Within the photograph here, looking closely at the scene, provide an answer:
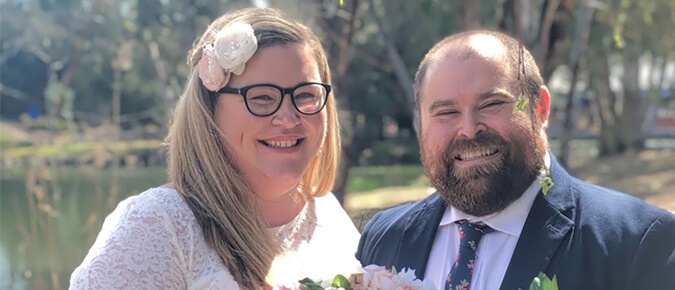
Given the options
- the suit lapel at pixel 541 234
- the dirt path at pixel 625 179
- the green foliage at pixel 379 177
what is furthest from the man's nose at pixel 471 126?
the green foliage at pixel 379 177

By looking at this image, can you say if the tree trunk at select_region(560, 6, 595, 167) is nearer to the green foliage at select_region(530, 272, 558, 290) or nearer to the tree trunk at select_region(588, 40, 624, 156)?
the green foliage at select_region(530, 272, 558, 290)

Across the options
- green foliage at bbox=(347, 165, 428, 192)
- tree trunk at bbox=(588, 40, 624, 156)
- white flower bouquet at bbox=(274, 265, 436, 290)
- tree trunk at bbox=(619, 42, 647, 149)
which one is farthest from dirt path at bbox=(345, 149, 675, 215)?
white flower bouquet at bbox=(274, 265, 436, 290)

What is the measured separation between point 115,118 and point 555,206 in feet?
14.2

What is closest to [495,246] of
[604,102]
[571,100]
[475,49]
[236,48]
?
[475,49]

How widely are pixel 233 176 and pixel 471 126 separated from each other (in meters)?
0.83

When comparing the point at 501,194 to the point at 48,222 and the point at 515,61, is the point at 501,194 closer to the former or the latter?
the point at 515,61

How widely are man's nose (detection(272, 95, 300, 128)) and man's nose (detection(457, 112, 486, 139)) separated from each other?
0.58 metres

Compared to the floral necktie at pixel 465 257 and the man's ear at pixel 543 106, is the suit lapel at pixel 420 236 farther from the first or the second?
the man's ear at pixel 543 106

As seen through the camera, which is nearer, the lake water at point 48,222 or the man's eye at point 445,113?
the man's eye at point 445,113

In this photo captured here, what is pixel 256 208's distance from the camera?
2688mm

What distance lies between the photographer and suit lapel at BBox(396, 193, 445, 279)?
8.71 ft

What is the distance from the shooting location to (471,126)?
8.14ft

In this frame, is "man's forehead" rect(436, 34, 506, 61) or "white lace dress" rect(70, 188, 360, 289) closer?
"white lace dress" rect(70, 188, 360, 289)

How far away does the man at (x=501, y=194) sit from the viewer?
7.59ft
